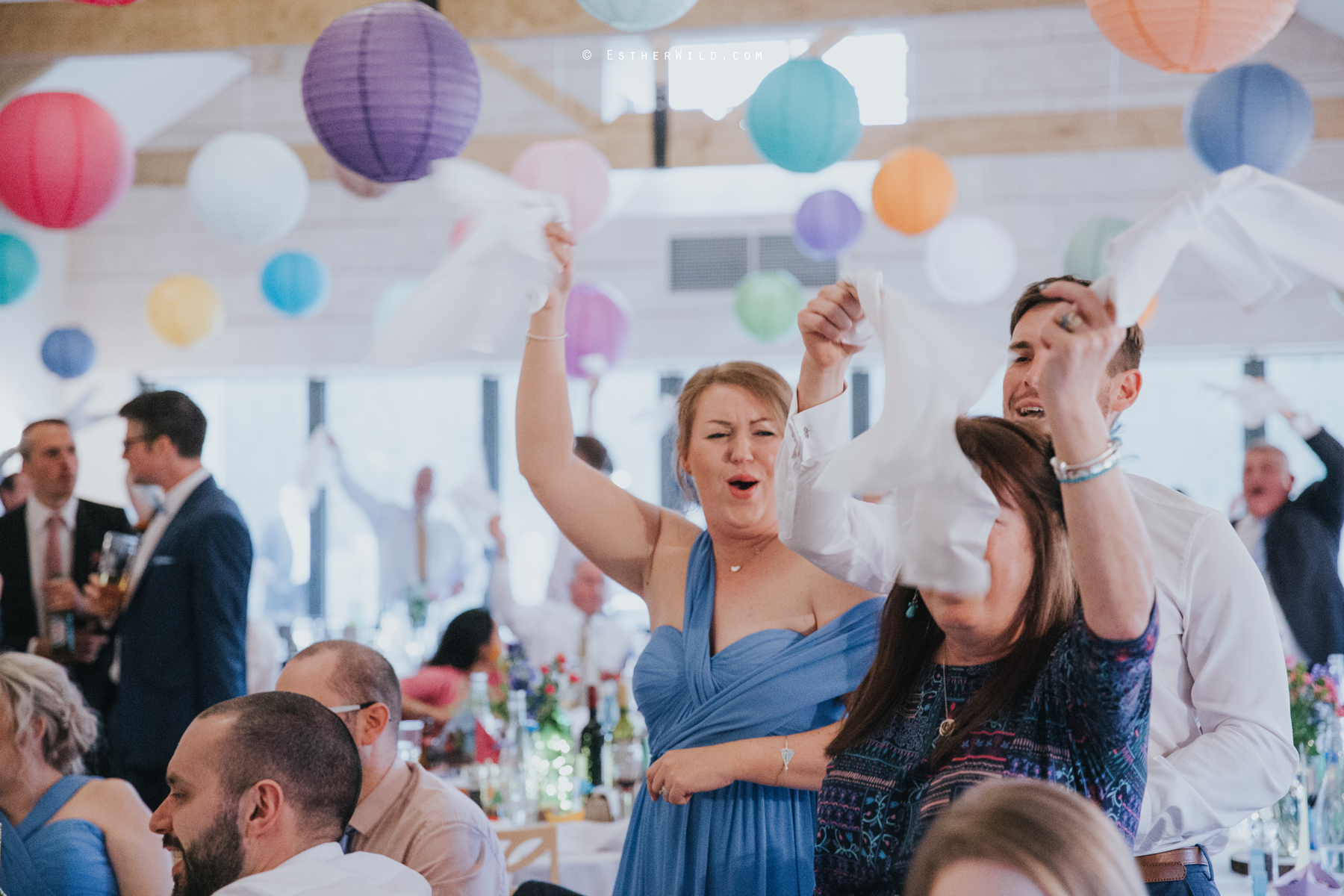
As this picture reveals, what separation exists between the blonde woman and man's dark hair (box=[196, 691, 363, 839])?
36.0 inches

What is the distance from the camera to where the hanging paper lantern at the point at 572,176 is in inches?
207

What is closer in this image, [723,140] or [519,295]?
[519,295]

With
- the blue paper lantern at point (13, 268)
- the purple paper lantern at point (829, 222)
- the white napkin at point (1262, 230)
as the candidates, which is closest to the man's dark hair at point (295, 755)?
the white napkin at point (1262, 230)

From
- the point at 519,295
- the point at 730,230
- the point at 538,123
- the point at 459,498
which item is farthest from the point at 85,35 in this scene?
the point at 519,295

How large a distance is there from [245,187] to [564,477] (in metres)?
3.72

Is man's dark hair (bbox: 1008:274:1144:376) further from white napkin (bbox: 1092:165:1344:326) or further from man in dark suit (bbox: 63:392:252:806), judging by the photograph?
man in dark suit (bbox: 63:392:252:806)

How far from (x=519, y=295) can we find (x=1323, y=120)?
6.79m

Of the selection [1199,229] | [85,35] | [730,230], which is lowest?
[1199,229]

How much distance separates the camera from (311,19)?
523 cm

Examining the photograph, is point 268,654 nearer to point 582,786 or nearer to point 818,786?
point 582,786

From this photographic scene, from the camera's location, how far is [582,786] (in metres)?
3.20

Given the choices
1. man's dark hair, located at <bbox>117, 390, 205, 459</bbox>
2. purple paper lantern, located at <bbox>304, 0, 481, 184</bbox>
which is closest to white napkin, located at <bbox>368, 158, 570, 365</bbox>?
purple paper lantern, located at <bbox>304, 0, 481, 184</bbox>

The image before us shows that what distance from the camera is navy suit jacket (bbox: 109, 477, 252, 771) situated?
3.03 metres

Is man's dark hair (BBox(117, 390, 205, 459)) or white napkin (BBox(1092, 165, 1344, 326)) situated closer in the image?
white napkin (BBox(1092, 165, 1344, 326))
